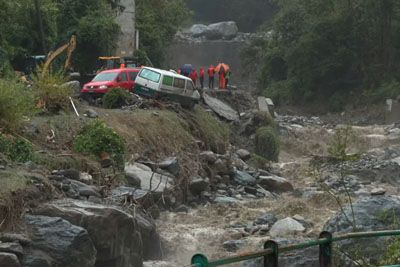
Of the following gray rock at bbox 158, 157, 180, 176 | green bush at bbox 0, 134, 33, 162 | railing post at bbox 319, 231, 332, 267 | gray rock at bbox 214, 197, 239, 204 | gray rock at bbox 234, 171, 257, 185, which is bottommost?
gray rock at bbox 234, 171, 257, 185

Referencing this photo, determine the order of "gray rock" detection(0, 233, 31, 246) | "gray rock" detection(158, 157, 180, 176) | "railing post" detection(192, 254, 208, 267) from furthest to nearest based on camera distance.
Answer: "gray rock" detection(158, 157, 180, 176)
"gray rock" detection(0, 233, 31, 246)
"railing post" detection(192, 254, 208, 267)

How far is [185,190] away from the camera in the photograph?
69.2ft

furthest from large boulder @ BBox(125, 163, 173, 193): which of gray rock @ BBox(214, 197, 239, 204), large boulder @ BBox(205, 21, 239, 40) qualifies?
large boulder @ BBox(205, 21, 239, 40)

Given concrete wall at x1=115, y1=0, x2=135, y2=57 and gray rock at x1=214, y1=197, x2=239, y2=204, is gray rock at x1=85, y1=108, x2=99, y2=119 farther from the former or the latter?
concrete wall at x1=115, y1=0, x2=135, y2=57

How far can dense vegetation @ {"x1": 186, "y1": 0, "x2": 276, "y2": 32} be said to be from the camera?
131 m

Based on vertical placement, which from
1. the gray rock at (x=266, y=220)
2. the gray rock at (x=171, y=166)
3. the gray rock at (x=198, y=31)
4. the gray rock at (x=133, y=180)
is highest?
the gray rock at (x=133, y=180)

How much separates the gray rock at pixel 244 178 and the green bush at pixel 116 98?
4.42m

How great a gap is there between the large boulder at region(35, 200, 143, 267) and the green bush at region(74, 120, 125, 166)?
15.0 ft

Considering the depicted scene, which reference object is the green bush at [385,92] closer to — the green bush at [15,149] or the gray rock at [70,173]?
the gray rock at [70,173]

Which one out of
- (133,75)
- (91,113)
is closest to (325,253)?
(91,113)

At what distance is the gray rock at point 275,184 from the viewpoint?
24.1 meters

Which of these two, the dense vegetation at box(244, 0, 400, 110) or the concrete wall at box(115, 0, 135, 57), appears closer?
the concrete wall at box(115, 0, 135, 57)

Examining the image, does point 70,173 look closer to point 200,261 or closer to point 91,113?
point 91,113

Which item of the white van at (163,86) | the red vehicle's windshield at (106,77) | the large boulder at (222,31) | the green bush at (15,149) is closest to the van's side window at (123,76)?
the red vehicle's windshield at (106,77)
